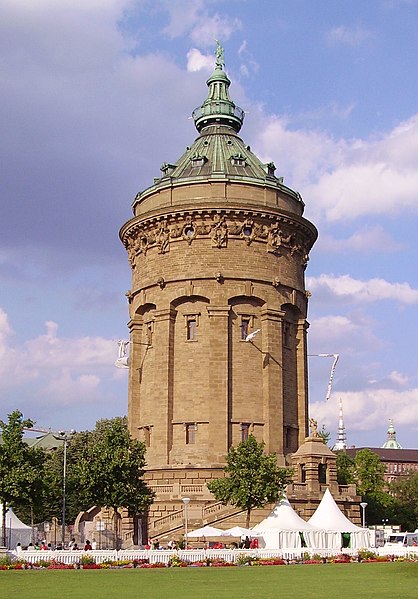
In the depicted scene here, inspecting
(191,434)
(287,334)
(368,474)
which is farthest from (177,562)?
(368,474)

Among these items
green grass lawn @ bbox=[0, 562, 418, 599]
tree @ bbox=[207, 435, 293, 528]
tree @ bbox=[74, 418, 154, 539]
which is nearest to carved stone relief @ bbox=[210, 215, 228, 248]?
tree @ bbox=[207, 435, 293, 528]

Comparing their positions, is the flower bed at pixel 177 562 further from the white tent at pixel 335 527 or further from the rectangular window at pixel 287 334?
the rectangular window at pixel 287 334

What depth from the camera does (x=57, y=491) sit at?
6562 centimetres

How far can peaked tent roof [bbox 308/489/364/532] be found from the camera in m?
49.1

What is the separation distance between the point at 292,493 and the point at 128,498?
Answer: 34.0ft

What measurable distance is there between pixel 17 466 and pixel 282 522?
14805mm

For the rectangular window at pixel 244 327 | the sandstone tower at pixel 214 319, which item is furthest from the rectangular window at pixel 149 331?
the rectangular window at pixel 244 327

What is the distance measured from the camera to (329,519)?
49812 mm

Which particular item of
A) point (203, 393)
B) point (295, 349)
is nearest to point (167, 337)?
point (203, 393)

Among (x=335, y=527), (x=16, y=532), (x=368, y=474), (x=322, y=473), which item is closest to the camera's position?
(x=335, y=527)

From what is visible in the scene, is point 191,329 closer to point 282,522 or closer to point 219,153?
point 219,153

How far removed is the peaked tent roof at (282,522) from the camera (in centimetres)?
4691

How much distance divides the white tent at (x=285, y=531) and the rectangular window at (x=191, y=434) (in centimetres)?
1210

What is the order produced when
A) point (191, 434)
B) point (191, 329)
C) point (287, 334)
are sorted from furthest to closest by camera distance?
1. point (287, 334)
2. point (191, 329)
3. point (191, 434)
